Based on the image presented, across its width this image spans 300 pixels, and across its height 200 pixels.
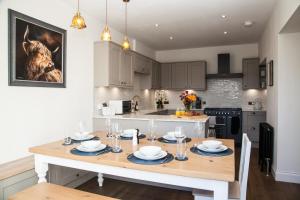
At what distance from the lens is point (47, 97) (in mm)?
2871

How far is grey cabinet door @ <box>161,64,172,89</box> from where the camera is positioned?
248 inches

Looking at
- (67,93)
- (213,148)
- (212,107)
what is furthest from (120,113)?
(212,107)

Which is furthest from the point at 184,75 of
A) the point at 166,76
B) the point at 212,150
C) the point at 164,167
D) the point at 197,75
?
the point at 164,167

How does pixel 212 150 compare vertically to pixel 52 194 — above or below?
above

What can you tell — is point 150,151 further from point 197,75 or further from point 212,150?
point 197,75

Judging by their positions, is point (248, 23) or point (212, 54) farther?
point (212, 54)

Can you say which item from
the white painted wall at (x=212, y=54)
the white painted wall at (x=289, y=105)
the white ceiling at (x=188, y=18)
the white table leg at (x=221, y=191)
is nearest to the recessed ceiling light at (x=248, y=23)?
the white ceiling at (x=188, y=18)

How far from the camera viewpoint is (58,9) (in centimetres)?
301

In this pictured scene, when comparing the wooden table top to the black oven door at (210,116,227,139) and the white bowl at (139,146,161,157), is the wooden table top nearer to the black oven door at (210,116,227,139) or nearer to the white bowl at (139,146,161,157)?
the white bowl at (139,146,161,157)

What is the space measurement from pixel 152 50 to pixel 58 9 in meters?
3.69

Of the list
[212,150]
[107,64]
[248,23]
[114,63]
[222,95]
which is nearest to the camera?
[212,150]

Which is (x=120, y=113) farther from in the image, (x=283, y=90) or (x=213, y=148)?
(x=283, y=90)

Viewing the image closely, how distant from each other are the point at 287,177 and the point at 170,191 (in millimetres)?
1781

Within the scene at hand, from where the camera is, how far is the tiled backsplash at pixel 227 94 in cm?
584
